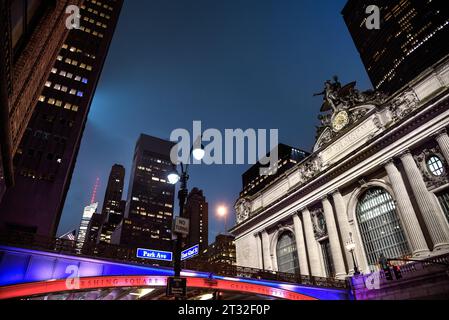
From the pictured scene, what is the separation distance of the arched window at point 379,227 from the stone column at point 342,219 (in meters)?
1.30

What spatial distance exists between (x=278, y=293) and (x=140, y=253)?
510 inches

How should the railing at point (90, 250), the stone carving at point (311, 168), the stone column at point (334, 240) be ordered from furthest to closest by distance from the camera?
the stone carving at point (311, 168), the stone column at point (334, 240), the railing at point (90, 250)

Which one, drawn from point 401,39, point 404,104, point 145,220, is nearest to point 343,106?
point 404,104

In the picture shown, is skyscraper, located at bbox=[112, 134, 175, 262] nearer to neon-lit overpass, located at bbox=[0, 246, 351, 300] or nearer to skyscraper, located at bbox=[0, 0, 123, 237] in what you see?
skyscraper, located at bbox=[0, 0, 123, 237]

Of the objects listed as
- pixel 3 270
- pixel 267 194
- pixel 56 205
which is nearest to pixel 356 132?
pixel 267 194

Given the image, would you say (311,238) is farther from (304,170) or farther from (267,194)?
(267,194)

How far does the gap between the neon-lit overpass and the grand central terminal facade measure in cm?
1335

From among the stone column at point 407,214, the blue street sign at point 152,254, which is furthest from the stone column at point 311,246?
the blue street sign at point 152,254

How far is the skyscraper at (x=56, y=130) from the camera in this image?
43094 mm

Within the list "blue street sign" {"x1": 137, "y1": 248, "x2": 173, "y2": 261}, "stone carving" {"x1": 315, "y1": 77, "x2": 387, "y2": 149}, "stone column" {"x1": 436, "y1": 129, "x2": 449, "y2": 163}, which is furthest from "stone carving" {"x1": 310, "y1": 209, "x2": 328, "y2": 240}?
"blue street sign" {"x1": 137, "y1": 248, "x2": 173, "y2": 261}

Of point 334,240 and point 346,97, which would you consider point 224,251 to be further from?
point 346,97

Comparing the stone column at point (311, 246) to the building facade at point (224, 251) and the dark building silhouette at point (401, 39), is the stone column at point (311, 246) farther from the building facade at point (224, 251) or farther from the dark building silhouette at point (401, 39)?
the building facade at point (224, 251)

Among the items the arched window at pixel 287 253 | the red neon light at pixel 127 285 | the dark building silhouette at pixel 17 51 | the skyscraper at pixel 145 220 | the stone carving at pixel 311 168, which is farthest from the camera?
the skyscraper at pixel 145 220
